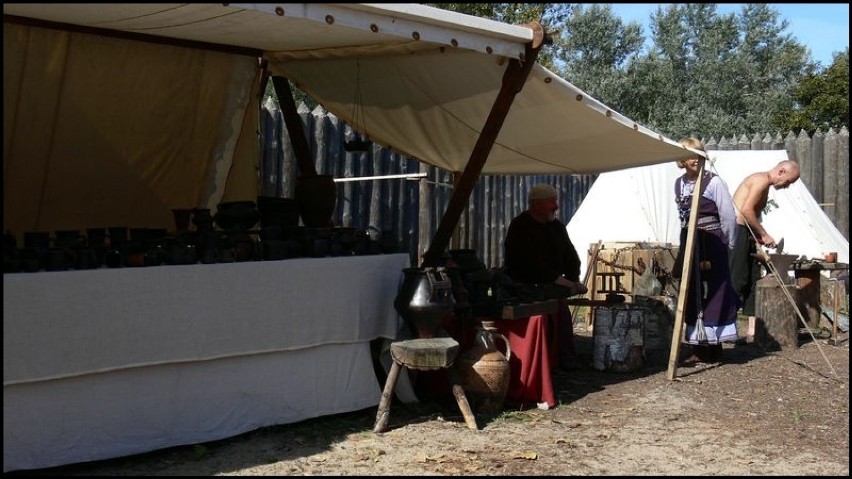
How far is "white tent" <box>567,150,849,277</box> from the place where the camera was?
34.0 feet

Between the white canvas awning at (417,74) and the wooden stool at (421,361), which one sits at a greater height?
the white canvas awning at (417,74)

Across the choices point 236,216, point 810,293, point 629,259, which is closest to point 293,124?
point 236,216

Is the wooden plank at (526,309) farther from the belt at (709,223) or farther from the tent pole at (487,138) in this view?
the belt at (709,223)

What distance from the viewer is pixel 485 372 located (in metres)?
5.27

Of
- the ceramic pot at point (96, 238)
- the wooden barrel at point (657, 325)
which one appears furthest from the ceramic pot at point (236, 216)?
the wooden barrel at point (657, 325)

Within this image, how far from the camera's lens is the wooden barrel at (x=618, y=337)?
6629 mm

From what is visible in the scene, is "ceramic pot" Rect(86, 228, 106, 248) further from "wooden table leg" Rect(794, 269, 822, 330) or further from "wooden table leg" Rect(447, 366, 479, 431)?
"wooden table leg" Rect(794, 269, 822, 330)

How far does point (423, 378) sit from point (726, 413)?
1.74 m

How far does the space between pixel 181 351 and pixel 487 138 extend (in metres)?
2.08

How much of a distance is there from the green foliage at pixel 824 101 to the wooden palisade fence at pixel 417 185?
5.97 meters

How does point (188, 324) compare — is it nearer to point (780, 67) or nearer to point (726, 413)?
point (726, 413)

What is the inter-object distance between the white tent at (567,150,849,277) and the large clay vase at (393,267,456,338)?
5.36 meters

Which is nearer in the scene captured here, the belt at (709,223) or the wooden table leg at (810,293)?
the belt at (709,223)

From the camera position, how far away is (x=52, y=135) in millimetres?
5578
